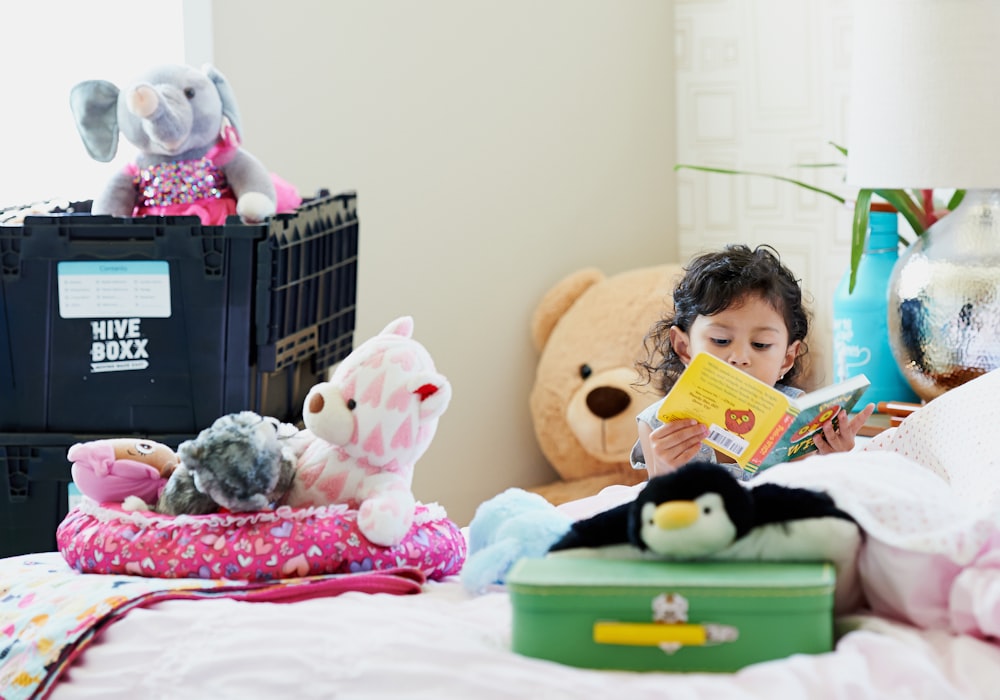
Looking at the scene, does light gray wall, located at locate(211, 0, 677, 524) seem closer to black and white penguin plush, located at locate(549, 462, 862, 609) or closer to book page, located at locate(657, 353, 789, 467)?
book page, located at locate(657, 353, 789, 467)

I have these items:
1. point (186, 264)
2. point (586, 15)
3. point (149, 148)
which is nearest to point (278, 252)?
point (186, 264)

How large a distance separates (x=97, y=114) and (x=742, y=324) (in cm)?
94

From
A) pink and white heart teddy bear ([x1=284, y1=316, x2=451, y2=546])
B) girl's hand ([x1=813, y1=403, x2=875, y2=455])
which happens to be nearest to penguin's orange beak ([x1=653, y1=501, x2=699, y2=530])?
pink and white heart teddy bear ([x1=284, y1=316, x2=451, y2=546])

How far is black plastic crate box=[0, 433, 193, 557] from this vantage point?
172 cm

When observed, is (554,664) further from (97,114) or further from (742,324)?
(97,114)

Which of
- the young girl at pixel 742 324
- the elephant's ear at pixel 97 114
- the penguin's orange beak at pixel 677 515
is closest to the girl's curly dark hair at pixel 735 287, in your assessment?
the young girl at pixel 742 324

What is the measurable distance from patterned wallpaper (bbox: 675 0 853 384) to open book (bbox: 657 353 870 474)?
3.88 ft

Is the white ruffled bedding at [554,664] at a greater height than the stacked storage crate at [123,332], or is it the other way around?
the stacked storage crate at [123,332]

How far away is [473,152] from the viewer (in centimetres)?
258

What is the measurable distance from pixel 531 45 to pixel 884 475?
1803mm

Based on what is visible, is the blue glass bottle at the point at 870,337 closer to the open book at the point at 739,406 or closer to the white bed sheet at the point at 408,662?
the open book at the point at 739,406

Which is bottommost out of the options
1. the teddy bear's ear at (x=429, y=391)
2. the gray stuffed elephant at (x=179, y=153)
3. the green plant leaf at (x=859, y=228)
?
the teddy bear's ear at (x=429, y=391)

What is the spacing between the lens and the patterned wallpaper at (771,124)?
8.68ft

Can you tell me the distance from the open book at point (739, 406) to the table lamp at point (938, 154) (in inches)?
18.9
